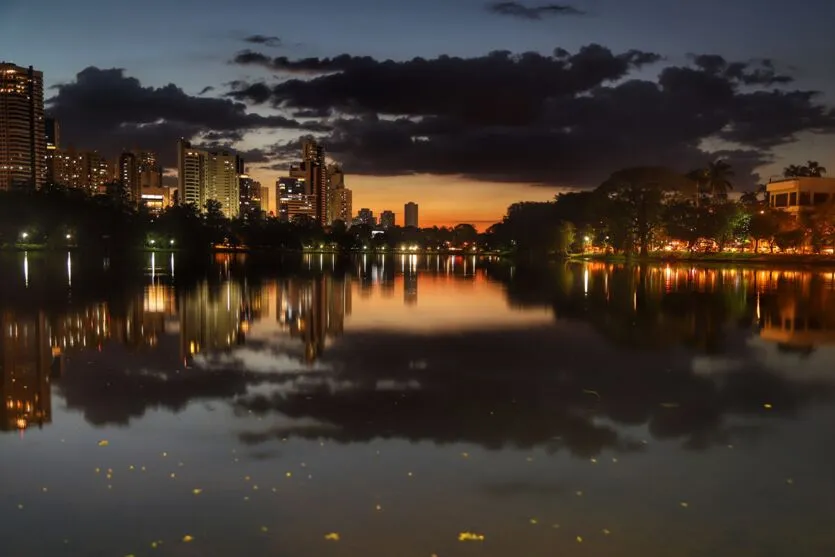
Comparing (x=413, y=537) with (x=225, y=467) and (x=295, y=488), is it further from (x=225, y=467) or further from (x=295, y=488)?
(x=225, y=467)

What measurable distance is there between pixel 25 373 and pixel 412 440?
27.6ft

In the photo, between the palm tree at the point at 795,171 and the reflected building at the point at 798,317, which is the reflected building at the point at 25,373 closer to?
the reflected building at the point at 798,317

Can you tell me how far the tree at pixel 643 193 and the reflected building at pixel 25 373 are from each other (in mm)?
81001

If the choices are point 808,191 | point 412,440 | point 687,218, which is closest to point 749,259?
point 687,218

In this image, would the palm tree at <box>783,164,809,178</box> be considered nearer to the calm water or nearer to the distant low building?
the distant low building

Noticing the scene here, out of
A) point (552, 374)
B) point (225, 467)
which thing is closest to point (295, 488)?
point (225, 467)

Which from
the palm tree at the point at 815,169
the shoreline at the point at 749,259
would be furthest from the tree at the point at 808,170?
the shoreline at the point at 749,259

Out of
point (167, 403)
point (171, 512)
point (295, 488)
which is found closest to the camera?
point (171, 512)

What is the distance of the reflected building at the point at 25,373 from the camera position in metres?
10.5

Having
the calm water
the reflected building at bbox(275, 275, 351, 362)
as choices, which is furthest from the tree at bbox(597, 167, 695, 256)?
the calm water

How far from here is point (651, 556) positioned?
19.6 ft

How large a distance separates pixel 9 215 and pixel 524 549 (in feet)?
372

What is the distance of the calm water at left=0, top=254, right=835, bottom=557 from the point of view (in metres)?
6.45

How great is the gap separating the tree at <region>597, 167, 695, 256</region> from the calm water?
7283cm
